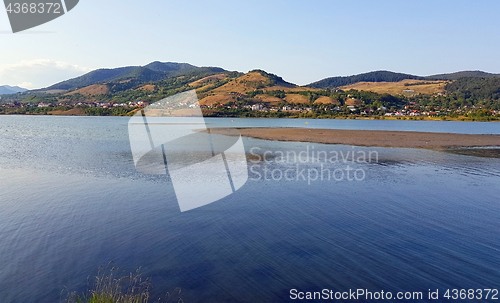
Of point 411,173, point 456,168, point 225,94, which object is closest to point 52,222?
point 411,173

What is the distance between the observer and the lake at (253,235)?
260 inches

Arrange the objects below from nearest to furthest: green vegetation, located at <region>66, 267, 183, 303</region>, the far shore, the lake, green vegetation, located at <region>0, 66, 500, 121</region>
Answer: green vegetation, located at <region>66, 267, 183, 303</region>
the lake
the far shore
green vegetation, located at <region>0, 66, 500, 121</region>

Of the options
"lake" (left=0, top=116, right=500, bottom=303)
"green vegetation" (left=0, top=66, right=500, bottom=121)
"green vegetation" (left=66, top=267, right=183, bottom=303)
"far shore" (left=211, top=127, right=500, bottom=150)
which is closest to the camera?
"green vegetation" (left=66, top=267, right=183, bottom=303)

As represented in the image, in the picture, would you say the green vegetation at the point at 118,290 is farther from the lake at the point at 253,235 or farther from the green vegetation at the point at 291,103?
the green vegetation at the point at 291,103

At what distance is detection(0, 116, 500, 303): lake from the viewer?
6598 mm

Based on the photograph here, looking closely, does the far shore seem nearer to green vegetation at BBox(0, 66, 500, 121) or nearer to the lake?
the lake

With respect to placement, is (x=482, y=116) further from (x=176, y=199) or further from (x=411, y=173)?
(x=176, y=199)

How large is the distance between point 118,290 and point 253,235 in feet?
12.3

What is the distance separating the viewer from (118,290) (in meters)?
5.95

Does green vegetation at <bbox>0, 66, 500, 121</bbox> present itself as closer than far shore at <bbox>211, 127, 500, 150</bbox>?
No

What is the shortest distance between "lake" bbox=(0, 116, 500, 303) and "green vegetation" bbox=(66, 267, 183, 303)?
0.59 feet

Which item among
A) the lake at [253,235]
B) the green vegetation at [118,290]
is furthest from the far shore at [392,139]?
the green vegetation at [118,290]

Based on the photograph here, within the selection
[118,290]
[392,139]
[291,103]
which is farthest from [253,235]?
[291,103]

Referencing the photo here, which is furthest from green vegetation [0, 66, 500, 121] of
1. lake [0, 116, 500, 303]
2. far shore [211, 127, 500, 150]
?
lake [0, 116, 500, 303]
